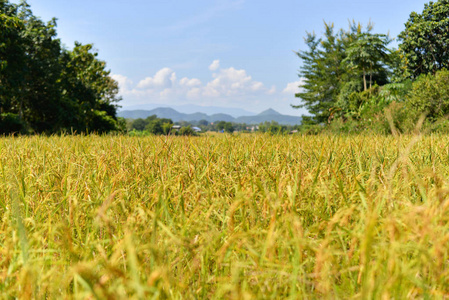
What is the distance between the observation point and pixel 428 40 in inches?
1021

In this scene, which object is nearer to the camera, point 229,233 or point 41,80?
point 229,233

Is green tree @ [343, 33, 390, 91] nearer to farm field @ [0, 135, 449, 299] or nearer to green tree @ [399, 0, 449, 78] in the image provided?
green tree @ [399, 0, 449, 78]

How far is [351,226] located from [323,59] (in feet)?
124

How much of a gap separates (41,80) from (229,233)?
23574 millimetres

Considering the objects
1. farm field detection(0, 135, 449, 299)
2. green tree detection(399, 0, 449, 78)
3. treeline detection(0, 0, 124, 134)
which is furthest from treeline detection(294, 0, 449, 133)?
treeline detection(0, 0, 124, 134)

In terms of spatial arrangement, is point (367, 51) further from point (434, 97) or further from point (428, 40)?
point (434, 97)

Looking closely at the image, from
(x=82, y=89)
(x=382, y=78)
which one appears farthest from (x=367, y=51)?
(x=82, y=89)

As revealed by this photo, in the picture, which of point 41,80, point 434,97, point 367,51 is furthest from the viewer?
point 367,51

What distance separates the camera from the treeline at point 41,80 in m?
16.8

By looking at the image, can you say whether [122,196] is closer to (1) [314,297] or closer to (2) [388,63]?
(1) [314,297]

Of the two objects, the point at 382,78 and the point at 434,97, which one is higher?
Answer: the point at 382,78

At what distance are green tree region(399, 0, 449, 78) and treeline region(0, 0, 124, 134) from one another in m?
26.8

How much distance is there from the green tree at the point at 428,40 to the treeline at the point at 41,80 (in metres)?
26.8

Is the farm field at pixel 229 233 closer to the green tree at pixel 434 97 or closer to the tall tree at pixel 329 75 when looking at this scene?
the green tree at pixel 434 97
